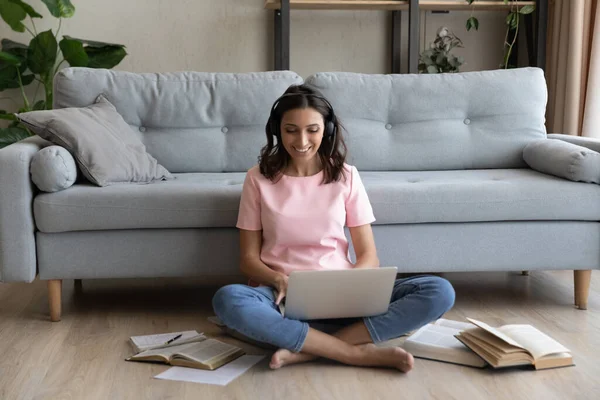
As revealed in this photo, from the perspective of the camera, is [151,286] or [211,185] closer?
[211,185]

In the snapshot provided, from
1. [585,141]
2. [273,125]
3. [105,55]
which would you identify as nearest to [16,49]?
[105,55]

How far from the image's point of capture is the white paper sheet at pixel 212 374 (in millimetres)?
2023

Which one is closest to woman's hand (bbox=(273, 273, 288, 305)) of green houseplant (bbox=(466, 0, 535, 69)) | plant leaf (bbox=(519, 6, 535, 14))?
green houseplant (bbox=(466, 0, 535, 69))

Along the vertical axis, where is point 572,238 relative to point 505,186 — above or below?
below

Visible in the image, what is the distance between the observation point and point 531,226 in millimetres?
2658

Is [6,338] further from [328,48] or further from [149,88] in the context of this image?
[328,48]

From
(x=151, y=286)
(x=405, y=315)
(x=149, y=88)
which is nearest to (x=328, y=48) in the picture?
(x=149, y=88)

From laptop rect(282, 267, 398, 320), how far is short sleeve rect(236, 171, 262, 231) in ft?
0.97

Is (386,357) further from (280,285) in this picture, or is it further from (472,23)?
(472,23)

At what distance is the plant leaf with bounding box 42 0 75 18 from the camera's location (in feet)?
13.3

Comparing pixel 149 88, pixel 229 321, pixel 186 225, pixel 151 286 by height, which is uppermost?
pixel 149 88

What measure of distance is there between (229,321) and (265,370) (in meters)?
0.16

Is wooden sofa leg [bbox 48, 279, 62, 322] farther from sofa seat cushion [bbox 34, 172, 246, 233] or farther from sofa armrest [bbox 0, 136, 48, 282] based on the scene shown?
sofa seat cushion [bbox 34, 172, 246, 233]

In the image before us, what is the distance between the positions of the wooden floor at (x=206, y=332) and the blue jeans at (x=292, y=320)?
0.10 m
